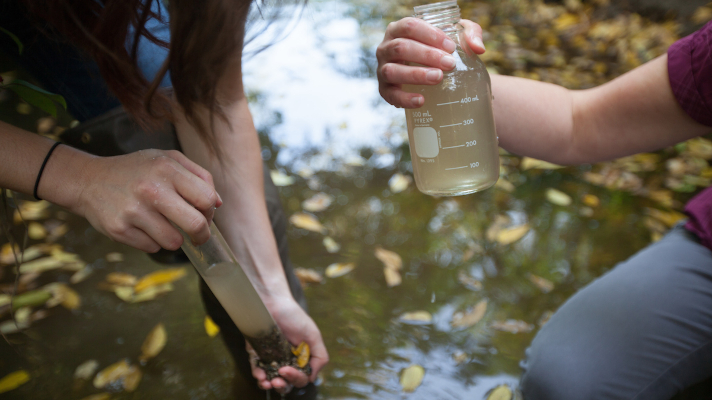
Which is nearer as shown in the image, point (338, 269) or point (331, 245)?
point (338, 269)

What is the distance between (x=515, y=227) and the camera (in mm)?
2531

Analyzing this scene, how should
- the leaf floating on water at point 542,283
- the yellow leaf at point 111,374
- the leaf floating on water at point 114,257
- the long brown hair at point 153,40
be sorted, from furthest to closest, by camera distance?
the leaf floating on water at point 114,257 → the leaf floating on water at point 542,283 → the yellow leaf at point 111,374 → the long brown hair at point 153,40

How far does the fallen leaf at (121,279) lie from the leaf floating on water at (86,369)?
444mm

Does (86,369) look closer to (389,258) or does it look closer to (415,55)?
(389,258)

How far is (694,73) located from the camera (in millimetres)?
1295

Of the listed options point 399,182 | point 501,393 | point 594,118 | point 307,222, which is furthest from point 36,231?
point 594,118

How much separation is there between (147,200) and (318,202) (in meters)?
1.91

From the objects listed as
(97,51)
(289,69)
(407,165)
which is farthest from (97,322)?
(289,69)

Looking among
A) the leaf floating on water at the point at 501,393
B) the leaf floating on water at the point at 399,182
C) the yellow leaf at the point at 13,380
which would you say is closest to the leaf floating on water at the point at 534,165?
the leaf floating on water at the point at 399,182

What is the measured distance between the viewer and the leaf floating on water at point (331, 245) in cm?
245

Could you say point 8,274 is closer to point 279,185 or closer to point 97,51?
point 279,185

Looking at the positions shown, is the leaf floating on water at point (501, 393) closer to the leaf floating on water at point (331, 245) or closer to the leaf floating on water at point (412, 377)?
the leaf floating on water at point (412, 377)

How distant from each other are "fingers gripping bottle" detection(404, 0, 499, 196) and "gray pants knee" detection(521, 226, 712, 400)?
0.70m

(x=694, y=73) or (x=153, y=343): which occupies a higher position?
(x=694, y=73)
